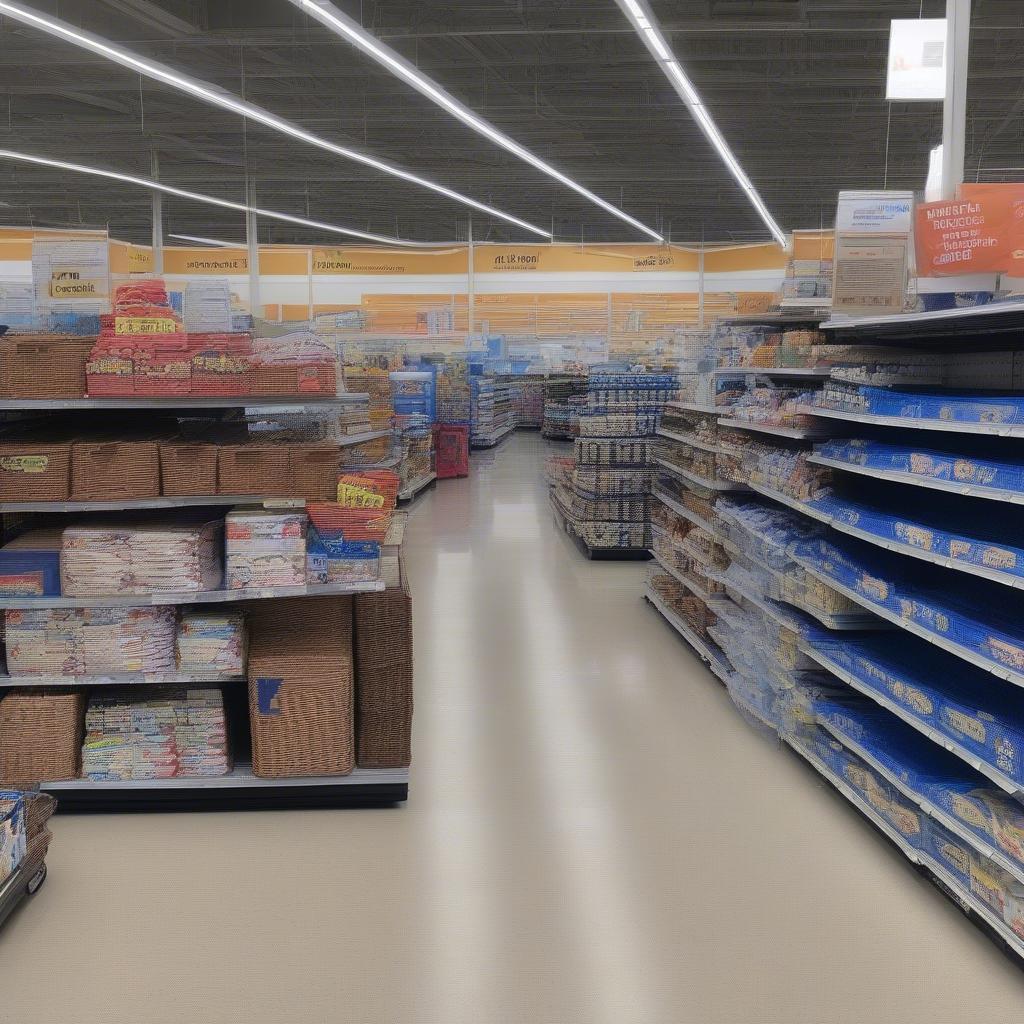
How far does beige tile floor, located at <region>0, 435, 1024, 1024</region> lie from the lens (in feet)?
10.4

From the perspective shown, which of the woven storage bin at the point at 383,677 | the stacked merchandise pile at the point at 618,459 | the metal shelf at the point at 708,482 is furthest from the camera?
the stacked merchandise pile at the point at 618,459

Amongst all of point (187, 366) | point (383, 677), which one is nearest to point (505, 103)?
point (187, 366)

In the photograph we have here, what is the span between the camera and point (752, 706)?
18.1 feet

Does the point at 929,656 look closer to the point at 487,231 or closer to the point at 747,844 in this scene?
the point at 747,844

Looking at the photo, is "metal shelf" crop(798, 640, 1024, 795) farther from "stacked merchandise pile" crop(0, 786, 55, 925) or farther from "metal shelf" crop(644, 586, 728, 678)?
"stacked merchandise pile" crop(0, 786, 55, 925)

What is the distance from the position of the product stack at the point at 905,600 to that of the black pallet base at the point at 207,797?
1872mm

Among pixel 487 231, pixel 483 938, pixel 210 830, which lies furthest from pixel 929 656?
pixel 487 231

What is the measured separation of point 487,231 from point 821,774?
2597 centimetres

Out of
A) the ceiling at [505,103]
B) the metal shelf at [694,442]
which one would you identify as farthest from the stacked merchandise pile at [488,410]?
the metal shelf at [694,442]

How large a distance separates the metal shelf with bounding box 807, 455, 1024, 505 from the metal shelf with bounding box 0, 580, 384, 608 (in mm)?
1945

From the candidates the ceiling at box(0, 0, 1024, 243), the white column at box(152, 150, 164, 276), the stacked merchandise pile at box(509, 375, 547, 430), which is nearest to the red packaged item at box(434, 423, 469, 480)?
the ceiling at box(0, 0, 1024, 243)

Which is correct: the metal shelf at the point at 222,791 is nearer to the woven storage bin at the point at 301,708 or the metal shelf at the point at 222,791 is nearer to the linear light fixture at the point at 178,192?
the woven storage bin at the point at 301,708

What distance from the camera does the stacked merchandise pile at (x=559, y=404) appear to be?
22672 mm

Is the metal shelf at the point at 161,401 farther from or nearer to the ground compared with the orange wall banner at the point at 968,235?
nearer to the ground
